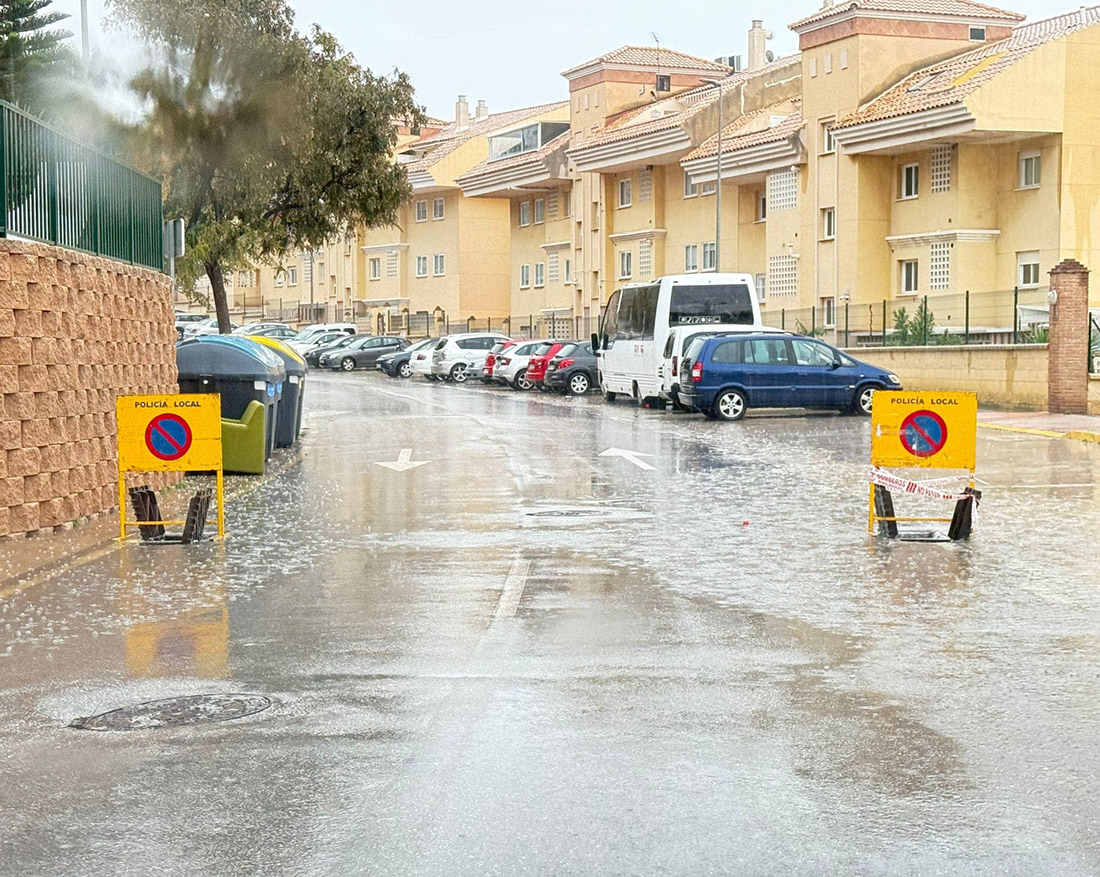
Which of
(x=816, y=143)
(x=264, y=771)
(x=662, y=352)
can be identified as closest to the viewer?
(x=264, y=771)

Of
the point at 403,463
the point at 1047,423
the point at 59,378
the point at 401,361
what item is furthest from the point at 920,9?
the point at 59,378

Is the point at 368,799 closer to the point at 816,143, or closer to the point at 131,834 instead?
the point at 131,834

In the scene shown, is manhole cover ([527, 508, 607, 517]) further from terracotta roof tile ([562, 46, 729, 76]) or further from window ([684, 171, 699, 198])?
terracotta roof tile ([562, 46, 729, 76])

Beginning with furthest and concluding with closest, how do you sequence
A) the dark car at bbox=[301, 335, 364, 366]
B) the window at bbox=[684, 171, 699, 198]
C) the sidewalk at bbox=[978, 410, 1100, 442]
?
the dark car at bbox=[301, 335, 364, 366] → the window at bbox=[684, 171, 699, 198] → the sidewalk at bbox=[978, 410, 1100, 442]

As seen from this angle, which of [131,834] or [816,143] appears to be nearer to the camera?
[131,834]

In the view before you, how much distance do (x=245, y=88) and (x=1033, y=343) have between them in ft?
56.6

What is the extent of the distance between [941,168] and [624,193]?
68.5ft

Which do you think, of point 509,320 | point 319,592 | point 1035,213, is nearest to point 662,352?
point 1035,213

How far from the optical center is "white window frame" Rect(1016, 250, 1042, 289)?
1786 inches

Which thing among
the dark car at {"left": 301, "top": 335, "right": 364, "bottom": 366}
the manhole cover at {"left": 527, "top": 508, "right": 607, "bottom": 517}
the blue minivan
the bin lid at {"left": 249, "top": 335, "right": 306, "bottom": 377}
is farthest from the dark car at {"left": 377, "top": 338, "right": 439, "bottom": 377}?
the manhole cover at {"left": 527, "top": 508, "right": 607, "bottom": 517}

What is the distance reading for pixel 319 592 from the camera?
11.2 m

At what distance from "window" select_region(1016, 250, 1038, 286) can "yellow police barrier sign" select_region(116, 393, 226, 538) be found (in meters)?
35.3

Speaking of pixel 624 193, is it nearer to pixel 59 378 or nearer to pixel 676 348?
pixel 676 348

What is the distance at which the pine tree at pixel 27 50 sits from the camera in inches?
1540
